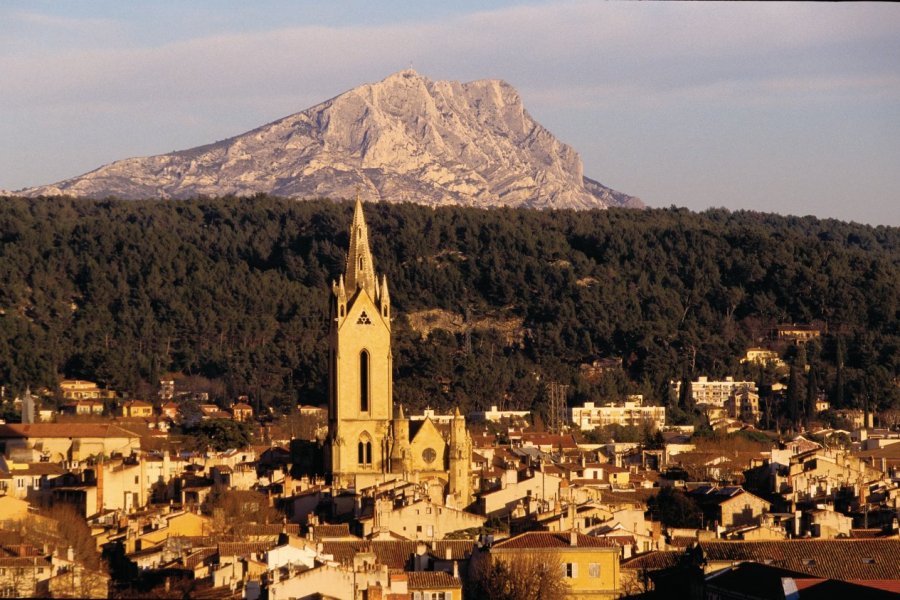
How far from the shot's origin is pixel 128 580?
117 feet

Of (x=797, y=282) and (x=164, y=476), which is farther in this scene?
(x=797, y=282)

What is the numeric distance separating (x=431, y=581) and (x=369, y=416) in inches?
1184

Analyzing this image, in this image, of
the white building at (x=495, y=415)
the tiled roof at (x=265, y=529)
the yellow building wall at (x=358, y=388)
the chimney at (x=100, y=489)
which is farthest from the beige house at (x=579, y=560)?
the white building at (x=495, y=415)

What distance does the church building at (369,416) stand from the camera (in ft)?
202

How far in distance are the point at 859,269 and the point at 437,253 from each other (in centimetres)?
2428

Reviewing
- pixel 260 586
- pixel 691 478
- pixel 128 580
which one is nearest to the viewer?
pixel 260 586

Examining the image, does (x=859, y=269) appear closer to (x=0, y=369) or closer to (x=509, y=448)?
(x=0, y=369)

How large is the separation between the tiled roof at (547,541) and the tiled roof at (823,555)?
171 centimetres

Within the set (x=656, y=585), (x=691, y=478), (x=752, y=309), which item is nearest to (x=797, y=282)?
(x=752, y=309)

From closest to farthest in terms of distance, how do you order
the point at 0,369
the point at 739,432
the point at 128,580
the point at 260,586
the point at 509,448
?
the point at 260,586 → the point at 128,580 → the point at 509,448 → the point at 739,432 → the point at 0,369

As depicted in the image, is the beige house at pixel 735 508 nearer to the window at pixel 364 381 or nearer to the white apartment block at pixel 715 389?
the window at pixel 364 381

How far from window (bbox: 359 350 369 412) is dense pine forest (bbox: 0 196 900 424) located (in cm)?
3457

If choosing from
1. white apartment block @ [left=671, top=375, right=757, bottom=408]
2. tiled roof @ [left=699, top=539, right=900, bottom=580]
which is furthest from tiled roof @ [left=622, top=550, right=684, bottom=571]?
white apartment block @ [left=671, top=375, right=757, bottom=408]

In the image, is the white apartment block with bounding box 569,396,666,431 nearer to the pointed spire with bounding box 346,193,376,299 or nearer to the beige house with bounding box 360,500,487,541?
the pointed spire with bounding box 346,193,376,299
